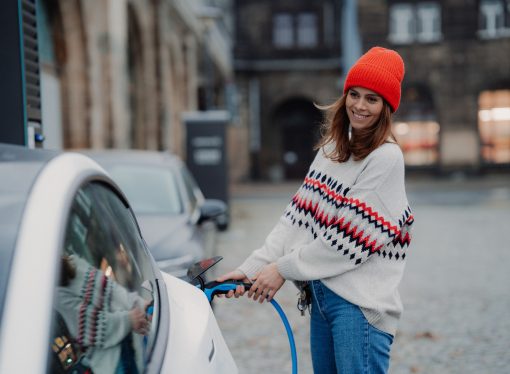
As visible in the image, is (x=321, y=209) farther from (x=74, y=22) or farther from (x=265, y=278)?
(x=74, y=22)

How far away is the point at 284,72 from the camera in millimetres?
33906

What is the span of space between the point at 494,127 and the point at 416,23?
604 centimetres

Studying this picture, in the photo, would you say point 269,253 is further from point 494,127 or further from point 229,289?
point 494,127

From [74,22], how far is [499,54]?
2496 centimetres

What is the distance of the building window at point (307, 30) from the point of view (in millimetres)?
34406

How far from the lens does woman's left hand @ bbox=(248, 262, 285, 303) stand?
2377mm

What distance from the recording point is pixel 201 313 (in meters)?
2.21

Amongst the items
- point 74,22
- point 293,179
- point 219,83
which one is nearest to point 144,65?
point 74,22

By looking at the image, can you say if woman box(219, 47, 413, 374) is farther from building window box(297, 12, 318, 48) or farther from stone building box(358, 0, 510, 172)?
building window box(297, 12, 318, 48)

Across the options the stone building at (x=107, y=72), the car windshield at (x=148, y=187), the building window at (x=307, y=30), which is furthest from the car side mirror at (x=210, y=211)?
the building window at (x=307, y=30)

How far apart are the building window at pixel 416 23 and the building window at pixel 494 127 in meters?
3.76

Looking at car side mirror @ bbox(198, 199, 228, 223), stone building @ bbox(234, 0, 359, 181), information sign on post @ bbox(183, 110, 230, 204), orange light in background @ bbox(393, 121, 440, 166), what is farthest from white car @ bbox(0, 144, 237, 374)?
stone building @ bbox(234, 0, 359, 181)

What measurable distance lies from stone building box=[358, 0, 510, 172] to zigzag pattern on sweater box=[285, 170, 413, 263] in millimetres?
29859

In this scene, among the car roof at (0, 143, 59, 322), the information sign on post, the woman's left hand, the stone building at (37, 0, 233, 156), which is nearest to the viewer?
the car roof at (0, 143, 59, 322)
